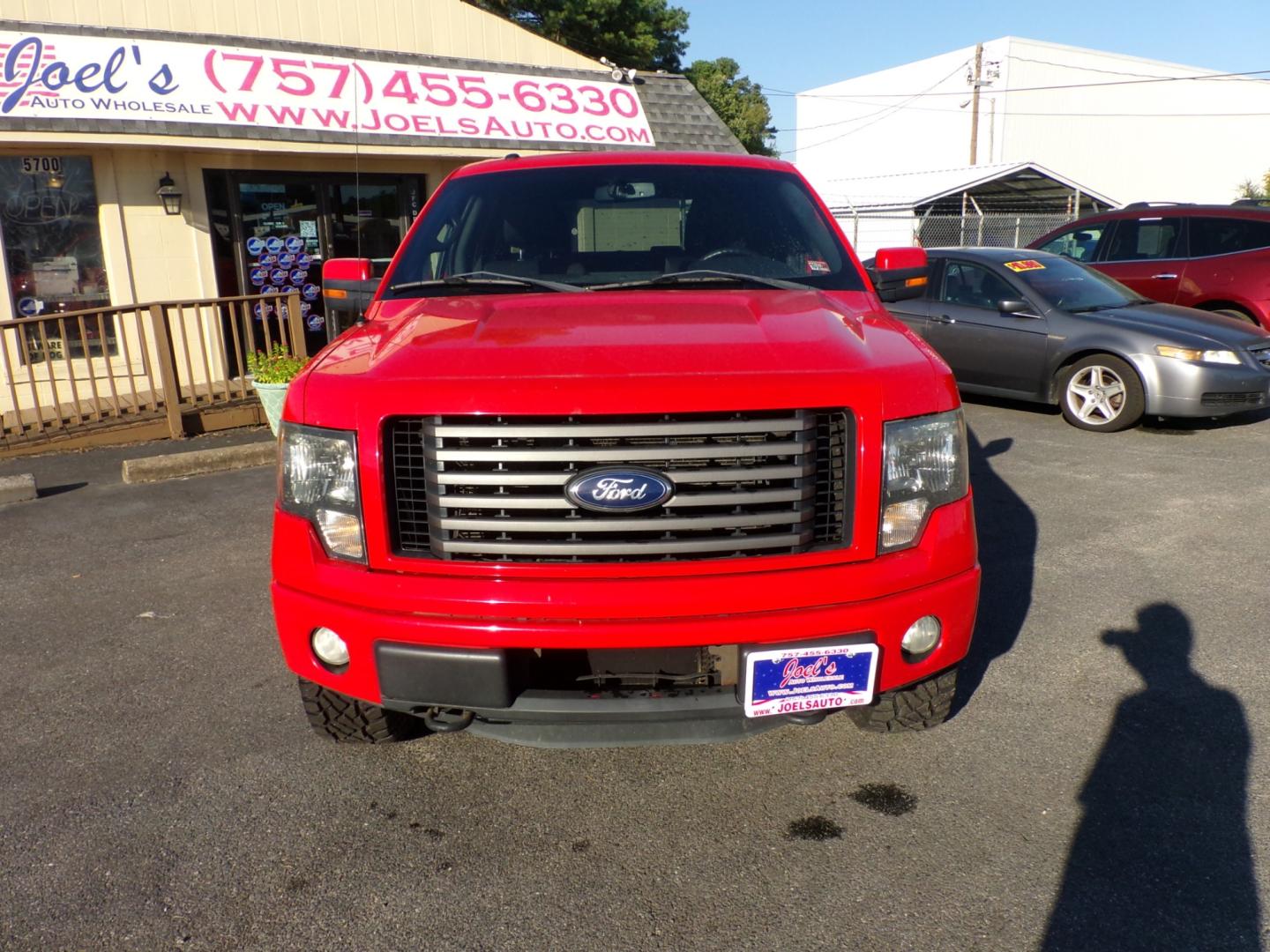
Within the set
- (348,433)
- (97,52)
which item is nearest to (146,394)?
(97,52)

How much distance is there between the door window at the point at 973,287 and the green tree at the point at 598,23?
24.8m

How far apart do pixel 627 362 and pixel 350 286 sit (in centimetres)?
196

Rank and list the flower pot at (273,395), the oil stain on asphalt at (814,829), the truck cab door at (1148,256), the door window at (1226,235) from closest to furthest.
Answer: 1. the oil stain on asphalt at (814,829)
2. the flower pot at (273,395)
3. the door window at (1226,235)
4. the truck cab door at (1148,256)

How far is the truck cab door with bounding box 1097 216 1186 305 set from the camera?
10.3 meters

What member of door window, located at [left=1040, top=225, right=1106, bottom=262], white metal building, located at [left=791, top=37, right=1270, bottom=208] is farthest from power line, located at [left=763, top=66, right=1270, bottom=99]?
door window, located at [left=1040, top=225, right=1106, bottom=262]

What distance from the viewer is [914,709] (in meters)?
3.06

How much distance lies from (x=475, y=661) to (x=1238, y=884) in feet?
6.70

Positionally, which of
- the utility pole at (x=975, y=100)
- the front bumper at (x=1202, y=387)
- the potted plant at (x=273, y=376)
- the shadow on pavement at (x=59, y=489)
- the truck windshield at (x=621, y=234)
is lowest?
the shadow on pavement at (x=59, y=489)

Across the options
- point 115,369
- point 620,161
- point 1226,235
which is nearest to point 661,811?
point 620,161

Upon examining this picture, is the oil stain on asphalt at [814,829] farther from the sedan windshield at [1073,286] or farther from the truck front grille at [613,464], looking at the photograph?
the sedan windshield at [1073,286]

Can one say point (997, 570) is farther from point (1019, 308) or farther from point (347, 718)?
point (1019, 308)

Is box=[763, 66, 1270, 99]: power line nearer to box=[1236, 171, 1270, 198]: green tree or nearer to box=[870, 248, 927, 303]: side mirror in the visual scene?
box=[1236, 171, 1270, 198]: green tree

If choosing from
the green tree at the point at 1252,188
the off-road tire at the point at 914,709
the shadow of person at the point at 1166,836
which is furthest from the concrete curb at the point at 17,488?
the green tree at the point at 1252,188

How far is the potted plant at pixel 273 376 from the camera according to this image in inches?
292
